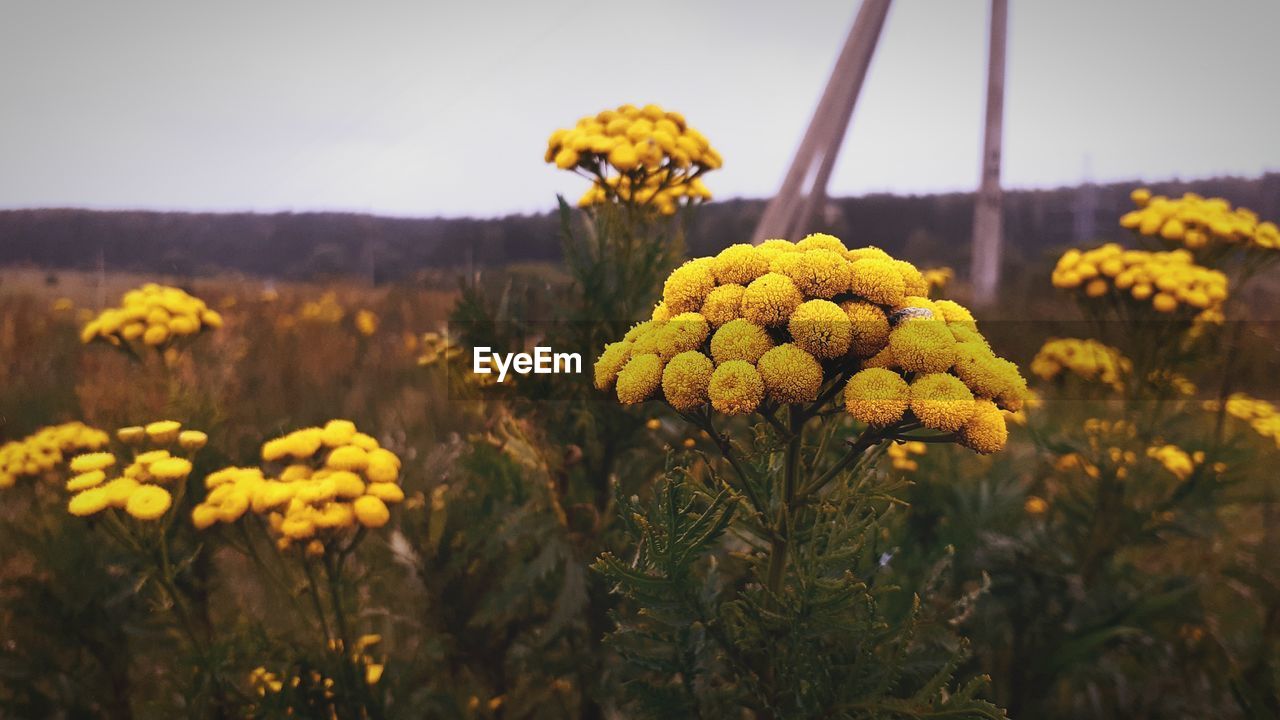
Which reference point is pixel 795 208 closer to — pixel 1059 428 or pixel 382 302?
pixel 1059 428

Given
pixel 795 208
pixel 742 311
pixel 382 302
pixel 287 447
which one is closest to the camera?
pixel 742 311

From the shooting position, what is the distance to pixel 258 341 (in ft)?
22.8

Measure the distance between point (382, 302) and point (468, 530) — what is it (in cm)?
868

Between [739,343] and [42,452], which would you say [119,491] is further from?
[739,343]

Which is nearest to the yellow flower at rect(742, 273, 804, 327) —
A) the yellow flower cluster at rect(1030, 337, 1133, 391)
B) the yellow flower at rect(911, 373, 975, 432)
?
the yellow flower at rect(911, 373, 975, 432)

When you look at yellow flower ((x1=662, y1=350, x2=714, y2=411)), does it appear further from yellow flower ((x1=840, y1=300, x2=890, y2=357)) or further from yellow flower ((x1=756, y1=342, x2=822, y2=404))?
yellow flower ((x1=840, y1=300, x2=890, y2=357))

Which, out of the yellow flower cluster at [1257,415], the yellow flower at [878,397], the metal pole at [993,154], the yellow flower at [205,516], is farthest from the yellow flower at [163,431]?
the metal pole at [993,154]

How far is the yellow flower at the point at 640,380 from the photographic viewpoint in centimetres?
113

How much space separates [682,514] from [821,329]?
1.29 feet

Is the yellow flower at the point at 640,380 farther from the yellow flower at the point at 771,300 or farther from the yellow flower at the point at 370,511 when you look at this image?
the yellow flower at the point at 370,511

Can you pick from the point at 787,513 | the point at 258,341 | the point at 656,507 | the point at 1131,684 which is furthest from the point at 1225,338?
the point at 258,341

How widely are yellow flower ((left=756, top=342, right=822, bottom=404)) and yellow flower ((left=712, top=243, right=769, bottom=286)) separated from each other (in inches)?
8.9

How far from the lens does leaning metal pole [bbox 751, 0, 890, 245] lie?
4609mm

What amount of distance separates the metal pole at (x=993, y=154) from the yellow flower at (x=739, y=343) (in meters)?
6.93
